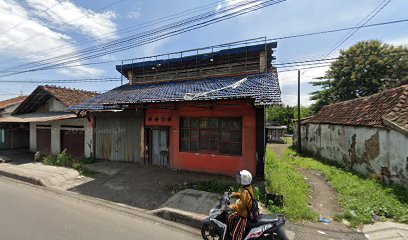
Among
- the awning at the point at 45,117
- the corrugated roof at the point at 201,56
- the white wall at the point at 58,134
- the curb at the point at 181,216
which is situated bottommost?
the curb at the point at 181,216

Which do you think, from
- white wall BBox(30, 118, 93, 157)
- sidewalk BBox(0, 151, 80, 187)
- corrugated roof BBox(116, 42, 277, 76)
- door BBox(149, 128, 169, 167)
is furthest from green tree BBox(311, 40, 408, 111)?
sidewalk BBox(0, 151, 80, 187)

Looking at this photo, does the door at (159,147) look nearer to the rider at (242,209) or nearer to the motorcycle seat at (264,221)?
the rider at (242,209)

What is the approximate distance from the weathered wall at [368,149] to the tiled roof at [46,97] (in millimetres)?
17273

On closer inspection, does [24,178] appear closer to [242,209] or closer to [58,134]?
[58,134]

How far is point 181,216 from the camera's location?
235 inches

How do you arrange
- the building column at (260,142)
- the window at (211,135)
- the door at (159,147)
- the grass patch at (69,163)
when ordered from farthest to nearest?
the door at (159,147) < the grass patch at (69,163) < the window at (211,135) < the building column at (260,142)

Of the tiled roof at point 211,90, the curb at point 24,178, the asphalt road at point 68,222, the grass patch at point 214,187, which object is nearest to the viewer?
the asphalt road at point 68,222

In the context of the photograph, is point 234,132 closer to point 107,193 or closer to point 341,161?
point 107,193

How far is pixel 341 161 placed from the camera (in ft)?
42.5

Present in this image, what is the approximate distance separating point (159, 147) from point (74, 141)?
6679mm

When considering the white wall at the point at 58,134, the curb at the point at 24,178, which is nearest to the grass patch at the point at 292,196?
the curb at the point at 24,178

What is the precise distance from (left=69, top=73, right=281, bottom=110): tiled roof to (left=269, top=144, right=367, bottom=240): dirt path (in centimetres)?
364

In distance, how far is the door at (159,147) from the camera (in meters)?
11.5

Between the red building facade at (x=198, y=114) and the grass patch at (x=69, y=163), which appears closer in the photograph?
the red building facade at (x=198, y=114)
